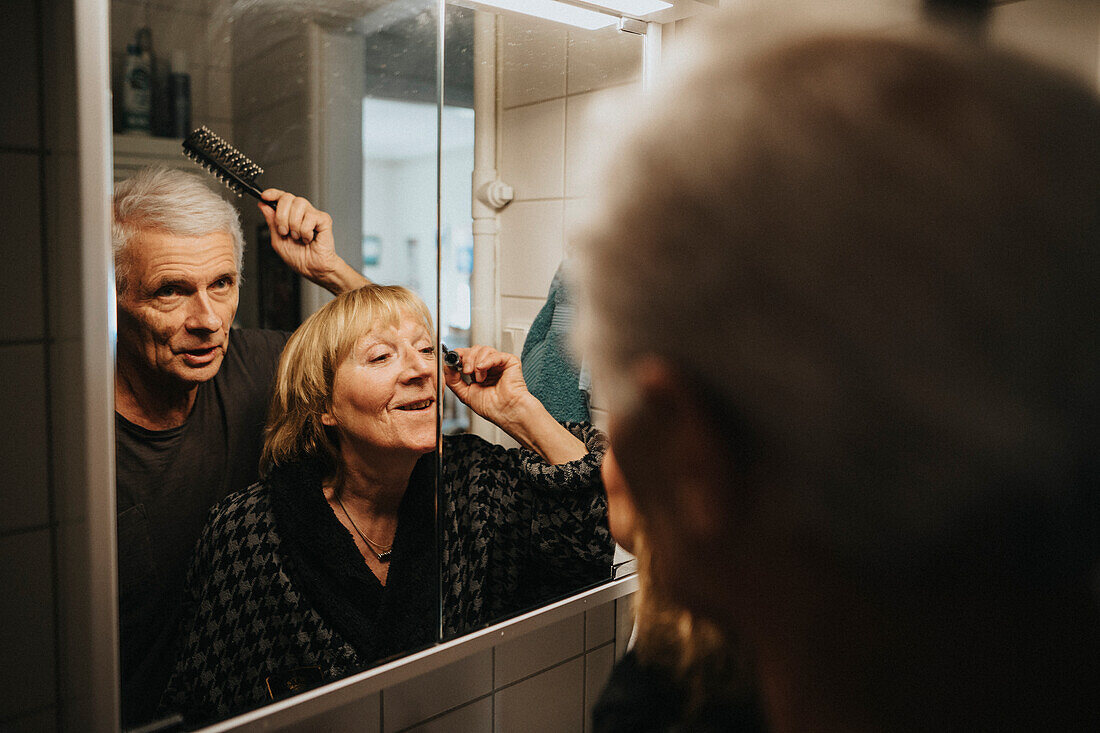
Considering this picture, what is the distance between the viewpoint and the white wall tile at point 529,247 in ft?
3.65

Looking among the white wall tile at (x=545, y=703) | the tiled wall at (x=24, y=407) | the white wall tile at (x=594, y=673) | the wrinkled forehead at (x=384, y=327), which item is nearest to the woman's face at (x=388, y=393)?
the wrinkled forehead at (x=384, y=327)

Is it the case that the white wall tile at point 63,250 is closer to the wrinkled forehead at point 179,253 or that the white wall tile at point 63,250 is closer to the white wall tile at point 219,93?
the wrinkled forehead at point 179,253

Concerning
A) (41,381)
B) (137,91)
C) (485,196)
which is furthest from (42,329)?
(485,196)

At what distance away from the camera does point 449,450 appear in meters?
1.04

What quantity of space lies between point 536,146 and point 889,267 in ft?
2.84

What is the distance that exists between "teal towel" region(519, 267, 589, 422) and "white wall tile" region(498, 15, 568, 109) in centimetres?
28

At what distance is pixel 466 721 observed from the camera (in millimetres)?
1276

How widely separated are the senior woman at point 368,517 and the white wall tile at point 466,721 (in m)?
0.29

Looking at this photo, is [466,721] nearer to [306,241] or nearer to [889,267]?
[306,241]

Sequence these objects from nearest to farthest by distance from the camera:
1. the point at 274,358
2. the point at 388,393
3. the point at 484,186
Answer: the point at 274,358 < the point at 388,393 < the point at 484,186

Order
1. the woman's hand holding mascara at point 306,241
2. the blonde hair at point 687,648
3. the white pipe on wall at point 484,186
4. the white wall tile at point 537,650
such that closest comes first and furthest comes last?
the blonde hair at point 687,648 → the woman's hand holding mascara at point 306,241 → the white pipe on wall at point 484,186 → the white wall tile at point 537,650

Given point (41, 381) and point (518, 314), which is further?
point (518, 314)

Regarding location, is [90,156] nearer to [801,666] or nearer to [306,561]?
[306,561]

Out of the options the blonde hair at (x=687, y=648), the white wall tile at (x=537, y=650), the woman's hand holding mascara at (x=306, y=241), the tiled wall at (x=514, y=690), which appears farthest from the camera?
the white wall tile at (x=537, y=650)
